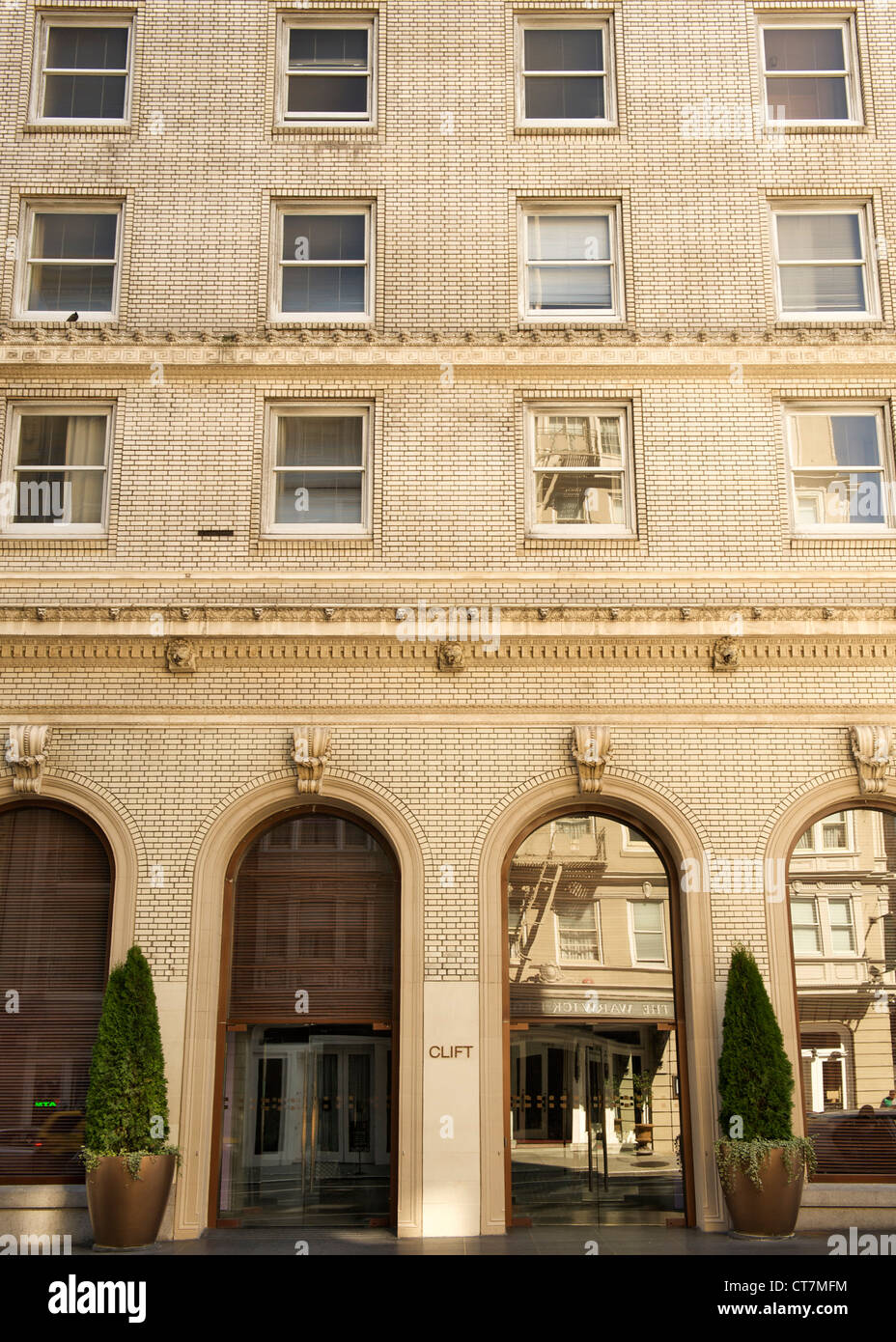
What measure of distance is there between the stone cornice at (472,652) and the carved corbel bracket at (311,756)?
1.02m

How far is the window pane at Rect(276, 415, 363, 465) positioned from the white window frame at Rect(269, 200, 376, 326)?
1.41 meters

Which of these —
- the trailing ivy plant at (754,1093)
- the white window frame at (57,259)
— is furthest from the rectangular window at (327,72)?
the trailing ivy plant at (754,1093)

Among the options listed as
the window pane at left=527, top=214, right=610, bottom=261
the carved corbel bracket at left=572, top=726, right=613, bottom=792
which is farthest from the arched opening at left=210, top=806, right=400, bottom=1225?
the window pane at left=527, top=214, right=610, bottom=261

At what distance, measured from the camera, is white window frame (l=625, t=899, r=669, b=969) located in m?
17.3

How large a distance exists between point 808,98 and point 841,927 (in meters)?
12.6

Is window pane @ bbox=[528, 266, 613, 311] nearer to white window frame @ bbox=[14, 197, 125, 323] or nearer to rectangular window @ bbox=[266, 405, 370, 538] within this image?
rectangular window @ bbox=[266, 405, 370, 538]

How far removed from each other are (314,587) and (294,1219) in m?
8.11

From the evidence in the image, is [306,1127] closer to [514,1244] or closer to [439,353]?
[514,1244]

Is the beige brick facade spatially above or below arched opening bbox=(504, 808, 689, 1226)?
above

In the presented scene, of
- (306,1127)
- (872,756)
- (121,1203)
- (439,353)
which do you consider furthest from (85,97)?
(121,1203)

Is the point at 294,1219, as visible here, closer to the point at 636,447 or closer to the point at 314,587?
the point at 314,587

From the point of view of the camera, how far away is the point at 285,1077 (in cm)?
1705

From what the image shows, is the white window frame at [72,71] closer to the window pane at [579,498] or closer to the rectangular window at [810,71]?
the window pane at [579,498]

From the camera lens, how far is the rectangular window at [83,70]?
813 inches
